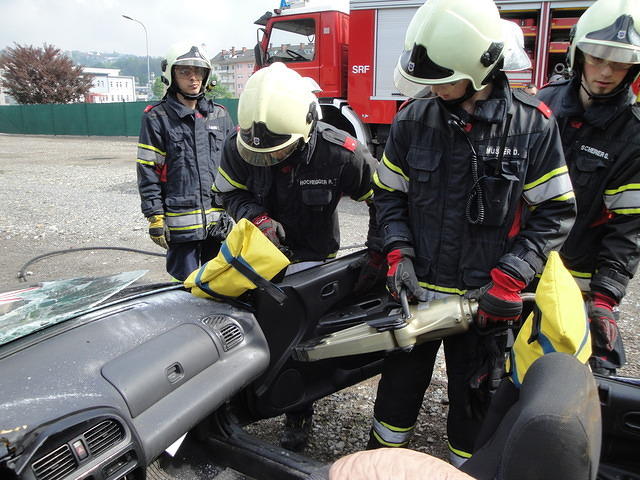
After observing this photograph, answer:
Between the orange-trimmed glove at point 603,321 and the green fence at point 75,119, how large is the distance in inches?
857

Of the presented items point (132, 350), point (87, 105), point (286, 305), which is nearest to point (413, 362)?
point (286, 305)

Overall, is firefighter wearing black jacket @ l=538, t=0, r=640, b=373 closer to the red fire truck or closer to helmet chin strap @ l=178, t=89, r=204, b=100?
helmet chin strap @ l=178, t=89, r=204, b=100

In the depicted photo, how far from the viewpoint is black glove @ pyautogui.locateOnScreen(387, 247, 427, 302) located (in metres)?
1.85

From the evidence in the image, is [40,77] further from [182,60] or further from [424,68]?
[424,68]

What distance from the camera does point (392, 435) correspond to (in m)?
2.00

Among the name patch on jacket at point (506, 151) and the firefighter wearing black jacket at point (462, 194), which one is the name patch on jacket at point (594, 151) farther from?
the name patch on jacket at point (506, 151)

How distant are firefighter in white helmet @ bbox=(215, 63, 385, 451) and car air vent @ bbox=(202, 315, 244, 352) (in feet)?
1.19

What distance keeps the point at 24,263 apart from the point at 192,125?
9.95ft

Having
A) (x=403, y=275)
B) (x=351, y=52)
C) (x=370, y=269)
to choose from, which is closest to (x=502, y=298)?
(x=403, y=275)

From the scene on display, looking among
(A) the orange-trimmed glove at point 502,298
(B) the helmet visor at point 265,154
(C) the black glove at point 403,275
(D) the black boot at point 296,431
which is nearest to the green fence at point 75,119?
(B) the helmet visor at point 265,154

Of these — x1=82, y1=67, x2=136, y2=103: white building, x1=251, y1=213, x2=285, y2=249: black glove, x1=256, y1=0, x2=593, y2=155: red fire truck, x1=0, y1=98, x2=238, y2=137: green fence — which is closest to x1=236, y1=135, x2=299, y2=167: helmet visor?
x1=251, y1=213, x2=285, y2=249: black glove

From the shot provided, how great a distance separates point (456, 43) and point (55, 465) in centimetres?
158

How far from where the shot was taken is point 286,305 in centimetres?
202

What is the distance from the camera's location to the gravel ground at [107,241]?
2.54 meters
